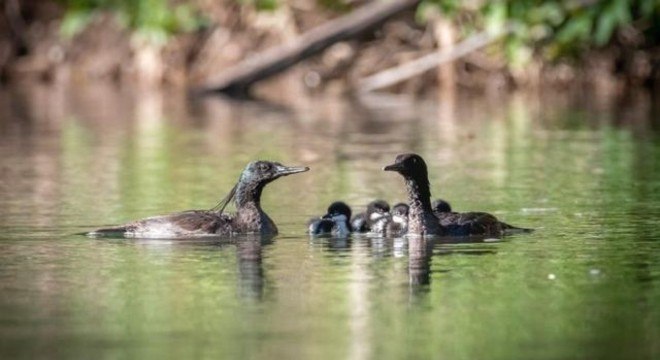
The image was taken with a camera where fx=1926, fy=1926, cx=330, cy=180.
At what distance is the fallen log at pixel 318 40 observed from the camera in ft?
97.1

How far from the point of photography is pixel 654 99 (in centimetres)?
3172

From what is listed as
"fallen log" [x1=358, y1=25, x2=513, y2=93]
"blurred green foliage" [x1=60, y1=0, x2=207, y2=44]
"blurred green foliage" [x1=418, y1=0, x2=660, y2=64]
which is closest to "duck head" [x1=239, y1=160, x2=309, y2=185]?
"blurred green foliage" [x1=418, y1=0, x2=660, y2=64]

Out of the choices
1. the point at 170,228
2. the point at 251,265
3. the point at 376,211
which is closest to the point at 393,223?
the point at 376,211

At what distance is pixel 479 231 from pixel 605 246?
1.04 meters

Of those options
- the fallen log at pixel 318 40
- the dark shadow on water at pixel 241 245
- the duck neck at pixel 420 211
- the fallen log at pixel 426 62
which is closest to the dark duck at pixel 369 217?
the duck neck at pixel 420 211

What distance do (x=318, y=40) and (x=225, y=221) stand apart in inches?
639

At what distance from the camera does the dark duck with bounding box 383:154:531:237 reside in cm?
1353

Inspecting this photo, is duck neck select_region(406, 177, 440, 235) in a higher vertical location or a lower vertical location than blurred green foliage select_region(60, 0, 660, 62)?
lower

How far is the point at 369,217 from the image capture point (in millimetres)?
14219

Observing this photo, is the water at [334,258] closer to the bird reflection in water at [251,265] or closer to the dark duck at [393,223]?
the bird reflection in water at [251,265]

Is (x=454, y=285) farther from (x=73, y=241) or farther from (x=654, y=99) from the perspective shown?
(x=654, y=99)

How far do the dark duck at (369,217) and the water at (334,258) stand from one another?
0.48 meters

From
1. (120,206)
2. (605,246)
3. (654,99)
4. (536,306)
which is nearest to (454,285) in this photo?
(536,306)

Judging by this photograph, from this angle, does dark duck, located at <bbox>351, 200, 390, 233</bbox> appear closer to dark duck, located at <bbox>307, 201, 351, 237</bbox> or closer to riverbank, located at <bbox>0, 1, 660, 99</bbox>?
dark duck, located at <bbox>307, 201, 351, 237</bbox>
